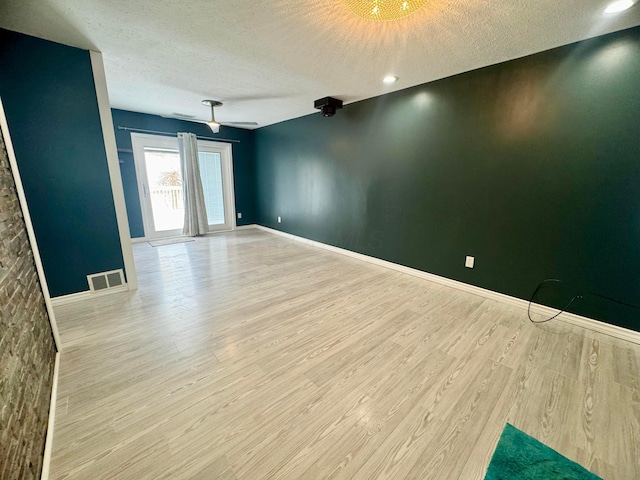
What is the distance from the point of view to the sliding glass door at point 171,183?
4.61 meters

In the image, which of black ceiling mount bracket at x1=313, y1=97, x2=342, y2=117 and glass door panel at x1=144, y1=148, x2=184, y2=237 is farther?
glass door panel at x1=144, y1=148, x2=184, y2=237

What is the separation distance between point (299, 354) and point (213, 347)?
64cm

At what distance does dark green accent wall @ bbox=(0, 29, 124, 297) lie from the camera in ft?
6.61

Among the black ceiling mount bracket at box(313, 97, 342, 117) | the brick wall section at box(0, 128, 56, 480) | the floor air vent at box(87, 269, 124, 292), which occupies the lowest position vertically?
the floor air vent at box(87, 269, 124, 292)

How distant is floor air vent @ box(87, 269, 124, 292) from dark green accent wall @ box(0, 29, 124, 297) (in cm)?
5

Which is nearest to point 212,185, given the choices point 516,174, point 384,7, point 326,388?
point 384,7

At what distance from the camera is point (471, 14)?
164 centimetres

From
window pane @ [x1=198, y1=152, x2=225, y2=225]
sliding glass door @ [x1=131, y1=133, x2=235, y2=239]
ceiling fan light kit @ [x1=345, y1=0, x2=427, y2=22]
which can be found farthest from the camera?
window pane @ [x1=198, y1=152, x2=225, y2=225]

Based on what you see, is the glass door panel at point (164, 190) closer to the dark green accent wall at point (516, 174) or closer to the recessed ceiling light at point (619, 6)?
the dark green accent wall at point (516, 174)

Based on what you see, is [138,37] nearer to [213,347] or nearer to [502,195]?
[213,347]

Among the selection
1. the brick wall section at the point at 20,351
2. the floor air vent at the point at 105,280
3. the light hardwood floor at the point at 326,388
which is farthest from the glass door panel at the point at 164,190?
the brick wall section at the point at 20,351

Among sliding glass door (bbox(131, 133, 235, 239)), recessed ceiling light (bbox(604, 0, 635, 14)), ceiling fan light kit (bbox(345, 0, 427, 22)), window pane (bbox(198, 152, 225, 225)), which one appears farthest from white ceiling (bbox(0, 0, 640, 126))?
window pane (bbox(198, 152, 225, 225))

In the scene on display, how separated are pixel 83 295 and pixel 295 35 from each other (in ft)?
10.2

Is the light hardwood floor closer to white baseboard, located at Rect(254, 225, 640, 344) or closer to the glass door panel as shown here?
white baseboard, located at Rect(254, 225, 640, 344)
